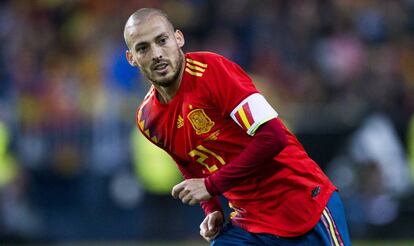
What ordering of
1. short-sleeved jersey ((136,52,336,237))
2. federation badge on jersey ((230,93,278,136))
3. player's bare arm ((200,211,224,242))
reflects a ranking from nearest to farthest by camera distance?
federation badge on jersey ((230,93,278,136)), short-sleeved jersey ((136,52,336,237)), player's bare arm ((200,211,224,242))

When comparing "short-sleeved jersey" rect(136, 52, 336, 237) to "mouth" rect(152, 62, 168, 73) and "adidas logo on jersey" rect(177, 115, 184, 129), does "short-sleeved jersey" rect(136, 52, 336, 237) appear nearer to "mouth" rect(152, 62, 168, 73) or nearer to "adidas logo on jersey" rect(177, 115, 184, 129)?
"adidas logo on jersey" rect(177, 115, 184, 129)

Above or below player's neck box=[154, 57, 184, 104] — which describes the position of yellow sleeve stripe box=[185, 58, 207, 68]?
above

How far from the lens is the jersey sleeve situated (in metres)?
5.15

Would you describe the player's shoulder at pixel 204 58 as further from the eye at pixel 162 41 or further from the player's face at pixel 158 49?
the eye at pixel 162 41

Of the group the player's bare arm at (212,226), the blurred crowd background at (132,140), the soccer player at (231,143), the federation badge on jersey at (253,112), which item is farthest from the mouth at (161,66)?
the blurred crowd background at (132,140)

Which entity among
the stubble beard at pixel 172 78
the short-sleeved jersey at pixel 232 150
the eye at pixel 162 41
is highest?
the eye at pixel 162 41

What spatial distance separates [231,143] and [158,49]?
2.04ft

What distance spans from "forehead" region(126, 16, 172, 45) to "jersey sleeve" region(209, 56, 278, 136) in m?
0.34

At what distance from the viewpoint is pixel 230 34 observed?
47.8 ft

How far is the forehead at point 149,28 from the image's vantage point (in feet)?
17.5

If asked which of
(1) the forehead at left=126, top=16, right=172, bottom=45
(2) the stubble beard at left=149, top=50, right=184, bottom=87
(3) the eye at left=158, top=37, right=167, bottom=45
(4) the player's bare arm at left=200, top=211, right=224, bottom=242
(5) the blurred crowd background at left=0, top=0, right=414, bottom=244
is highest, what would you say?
(1) the forehead at left=126, top=16, right=172, bottom=45

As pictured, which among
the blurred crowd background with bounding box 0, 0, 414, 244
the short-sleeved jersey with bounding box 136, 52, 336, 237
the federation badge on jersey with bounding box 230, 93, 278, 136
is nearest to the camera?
the federation badge on jersey with bounding box 230, 93, 278, 136

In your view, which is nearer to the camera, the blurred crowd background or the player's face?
the player's face

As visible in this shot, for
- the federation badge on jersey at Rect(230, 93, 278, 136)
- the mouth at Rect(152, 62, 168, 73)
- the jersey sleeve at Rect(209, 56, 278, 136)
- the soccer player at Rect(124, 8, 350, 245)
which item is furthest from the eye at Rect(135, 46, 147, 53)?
the federation badge on jersey at Rect(230, 93, 278, 136)
